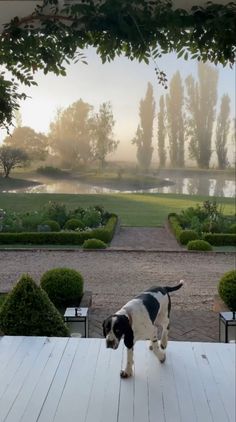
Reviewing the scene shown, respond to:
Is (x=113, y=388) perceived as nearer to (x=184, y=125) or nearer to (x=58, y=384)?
(x=58, y=384)

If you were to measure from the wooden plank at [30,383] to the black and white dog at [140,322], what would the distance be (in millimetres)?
412

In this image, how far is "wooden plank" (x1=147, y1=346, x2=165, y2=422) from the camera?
1.86 meters

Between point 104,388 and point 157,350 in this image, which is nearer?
point 104,388

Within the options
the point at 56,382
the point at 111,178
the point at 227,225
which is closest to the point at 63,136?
the point at 111,178

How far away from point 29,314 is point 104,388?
89 centimetres

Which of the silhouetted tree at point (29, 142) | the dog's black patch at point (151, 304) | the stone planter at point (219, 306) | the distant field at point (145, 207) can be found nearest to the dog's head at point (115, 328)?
the dog's black patch at point (151, 304)

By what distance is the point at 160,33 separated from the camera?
66.1 inches

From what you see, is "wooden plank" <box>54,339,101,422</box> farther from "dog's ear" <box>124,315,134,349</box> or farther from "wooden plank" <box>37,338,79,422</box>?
"dog's ear" <box>124,315,134,349</box>

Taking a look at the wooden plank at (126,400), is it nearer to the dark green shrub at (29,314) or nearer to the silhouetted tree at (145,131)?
the dark green shrub at (29,314)

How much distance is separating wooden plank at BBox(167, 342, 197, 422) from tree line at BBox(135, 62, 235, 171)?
53.8 inches

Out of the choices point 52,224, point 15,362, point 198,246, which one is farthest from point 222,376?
point 52,224

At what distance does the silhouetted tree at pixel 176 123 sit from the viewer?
327 cm

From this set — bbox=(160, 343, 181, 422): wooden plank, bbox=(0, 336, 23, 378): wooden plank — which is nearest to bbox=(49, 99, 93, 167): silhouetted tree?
bbox=(0, 336, 23, 378): wooden plank

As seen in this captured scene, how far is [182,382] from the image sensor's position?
6.91ft
